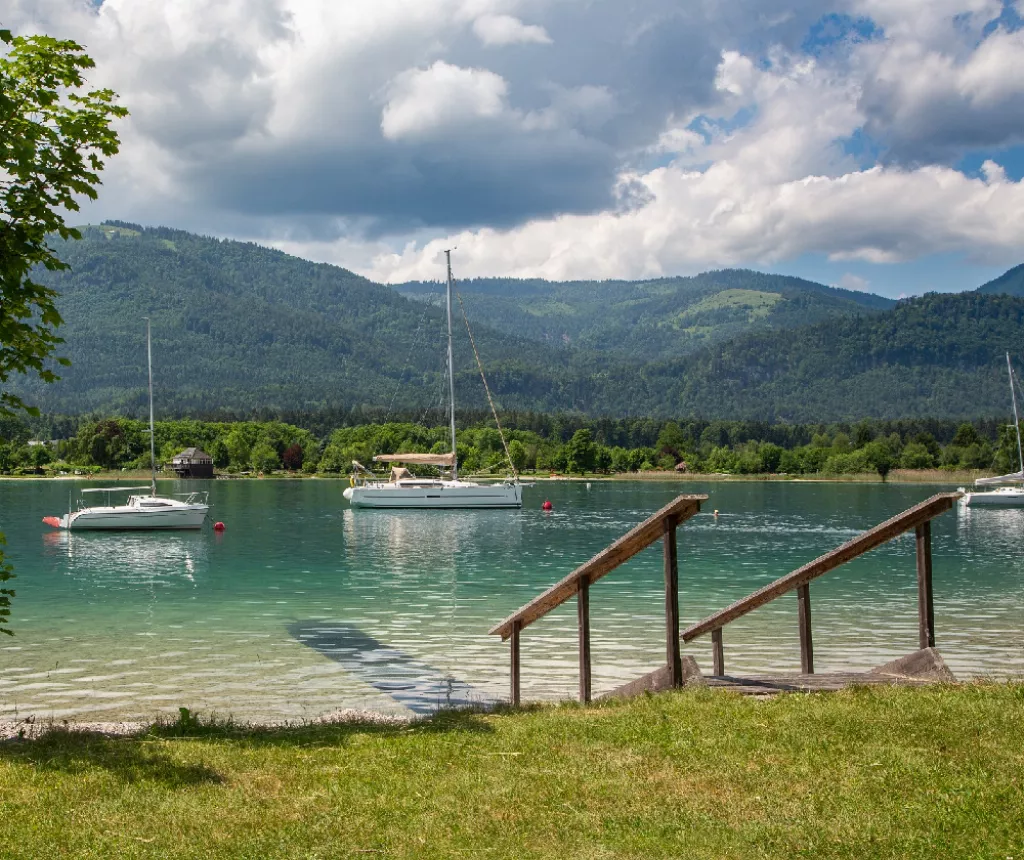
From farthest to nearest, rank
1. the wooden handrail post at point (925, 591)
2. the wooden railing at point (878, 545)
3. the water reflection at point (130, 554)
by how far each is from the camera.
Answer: the water reflection at point (130, 554) → the wooden handrail post at point (925, 591) → the wooden railing at point (878, 545)

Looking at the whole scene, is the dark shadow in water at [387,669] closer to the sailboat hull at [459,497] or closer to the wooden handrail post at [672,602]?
the wooden handrail post at [672,602]

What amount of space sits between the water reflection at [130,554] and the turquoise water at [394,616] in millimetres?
173

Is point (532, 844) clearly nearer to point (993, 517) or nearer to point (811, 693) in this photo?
point (811, 693)

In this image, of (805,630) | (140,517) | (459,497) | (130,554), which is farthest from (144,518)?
(805,630)

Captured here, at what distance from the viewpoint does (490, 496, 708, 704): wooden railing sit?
33.2 ft

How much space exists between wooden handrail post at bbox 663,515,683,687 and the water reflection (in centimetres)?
2942

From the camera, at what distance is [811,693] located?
33.9 feet

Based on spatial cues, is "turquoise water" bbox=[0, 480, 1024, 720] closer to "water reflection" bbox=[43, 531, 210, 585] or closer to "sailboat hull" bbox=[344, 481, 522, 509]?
"water reflection" bbox=[43, 531, 210, 585]

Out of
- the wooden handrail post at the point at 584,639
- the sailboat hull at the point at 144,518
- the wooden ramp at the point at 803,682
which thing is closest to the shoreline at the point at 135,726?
the wooden handrail post at the point at 584,639

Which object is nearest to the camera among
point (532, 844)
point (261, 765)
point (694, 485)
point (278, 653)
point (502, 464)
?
point (532, 844)

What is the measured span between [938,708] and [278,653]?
15020 mm

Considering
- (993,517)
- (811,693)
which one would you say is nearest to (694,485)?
(993,517)

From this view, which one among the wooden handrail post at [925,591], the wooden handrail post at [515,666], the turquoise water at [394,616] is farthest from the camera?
the turquoise water at [394,616]

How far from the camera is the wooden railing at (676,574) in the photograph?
10.4 meters
